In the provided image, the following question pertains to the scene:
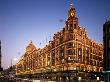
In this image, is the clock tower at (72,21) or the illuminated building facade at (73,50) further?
the clock tower at (72,21)

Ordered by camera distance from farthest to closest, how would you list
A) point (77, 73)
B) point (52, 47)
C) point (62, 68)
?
point (52, 47)
point (62, 68)
point (77, 73)

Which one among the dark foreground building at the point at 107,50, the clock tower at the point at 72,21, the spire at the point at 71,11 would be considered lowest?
the dark foreground building at the point at 107,50

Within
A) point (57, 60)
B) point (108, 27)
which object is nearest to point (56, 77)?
point (57, 60)

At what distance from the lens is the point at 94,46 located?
16025cm

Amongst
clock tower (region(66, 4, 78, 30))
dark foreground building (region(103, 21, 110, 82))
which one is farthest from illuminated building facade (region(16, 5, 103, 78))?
dark foreground building (region(103, 21, 110, 82))

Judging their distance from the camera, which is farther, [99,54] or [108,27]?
[99,54]

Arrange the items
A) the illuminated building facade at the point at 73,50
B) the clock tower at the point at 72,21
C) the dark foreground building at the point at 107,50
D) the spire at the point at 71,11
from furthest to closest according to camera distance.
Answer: the spire at the point at 71,11
the clock tower at the point at 72,21
the illuminated building facade at the point at 73,50
the dark foreground building at the point at 107,50

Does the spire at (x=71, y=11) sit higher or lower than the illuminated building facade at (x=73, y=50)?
higher

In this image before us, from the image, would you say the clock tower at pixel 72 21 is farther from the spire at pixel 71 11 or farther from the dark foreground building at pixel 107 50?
the dark foreground building at pixel 107 50

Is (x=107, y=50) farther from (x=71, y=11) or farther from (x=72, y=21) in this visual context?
(x=71, y=11)

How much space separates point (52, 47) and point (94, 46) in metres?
27.3

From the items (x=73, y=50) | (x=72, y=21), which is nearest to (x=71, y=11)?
(x=72, y=21)

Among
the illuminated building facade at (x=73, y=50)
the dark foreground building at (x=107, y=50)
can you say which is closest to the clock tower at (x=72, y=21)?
the illuminated building facade at (x=73, y=50)

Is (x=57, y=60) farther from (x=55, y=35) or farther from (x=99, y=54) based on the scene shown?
(x=99, y=54)
